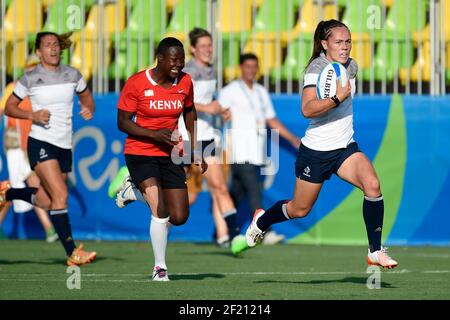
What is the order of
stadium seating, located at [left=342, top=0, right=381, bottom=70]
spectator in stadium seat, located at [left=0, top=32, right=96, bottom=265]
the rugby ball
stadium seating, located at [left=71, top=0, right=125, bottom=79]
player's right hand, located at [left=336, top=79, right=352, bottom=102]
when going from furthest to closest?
1. stadium seating, located at [left=71, top=0, right=125, bottom=79]
2. stadium seating, located at [left=342, top=0, right=381, bottom=70]
3. spectator in stadium seat, located at [left=0, top=32, right=96, bottom=265]
4. the rugby ball
5. player's right hand, located at [left=336, top=79, right=352, bottom=102]

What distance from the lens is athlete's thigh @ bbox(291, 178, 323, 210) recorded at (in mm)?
10844

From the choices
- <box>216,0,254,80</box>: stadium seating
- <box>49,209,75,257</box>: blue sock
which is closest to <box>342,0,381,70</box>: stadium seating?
<box>216,0,254,80</box>: stadium seating

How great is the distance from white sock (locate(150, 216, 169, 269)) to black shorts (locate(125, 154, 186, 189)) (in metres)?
0.37

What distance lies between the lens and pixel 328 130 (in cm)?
1076

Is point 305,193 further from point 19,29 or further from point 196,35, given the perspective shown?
point 19,29

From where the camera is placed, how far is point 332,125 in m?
10.8

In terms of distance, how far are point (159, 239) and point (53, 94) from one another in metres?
2.84

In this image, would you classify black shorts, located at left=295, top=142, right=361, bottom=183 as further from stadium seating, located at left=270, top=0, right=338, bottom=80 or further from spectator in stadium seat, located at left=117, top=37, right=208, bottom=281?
stadium seating, located at left=270, top=0, right=338, bottom=80

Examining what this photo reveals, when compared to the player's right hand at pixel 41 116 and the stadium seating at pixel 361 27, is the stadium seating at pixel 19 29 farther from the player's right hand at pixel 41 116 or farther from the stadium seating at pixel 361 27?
the player's right hand at pixel 41 116

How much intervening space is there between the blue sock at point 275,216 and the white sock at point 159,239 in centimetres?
91

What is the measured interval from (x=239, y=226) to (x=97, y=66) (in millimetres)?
3056

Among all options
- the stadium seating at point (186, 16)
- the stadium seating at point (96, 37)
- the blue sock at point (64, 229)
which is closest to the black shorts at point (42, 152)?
the blue sock at point (64, 229)

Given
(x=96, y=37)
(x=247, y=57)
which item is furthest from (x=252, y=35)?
(x=96, y=37)
